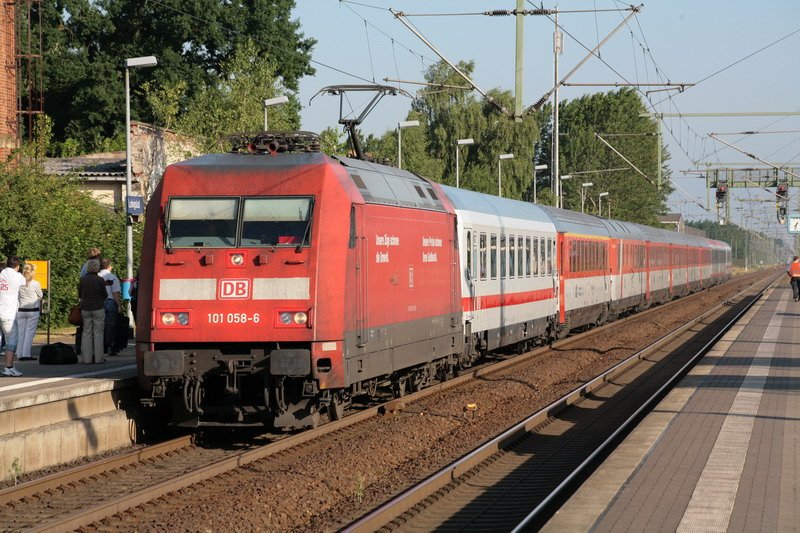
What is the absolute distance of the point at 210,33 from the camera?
61.6m

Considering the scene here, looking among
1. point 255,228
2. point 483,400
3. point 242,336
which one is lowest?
point 483,400

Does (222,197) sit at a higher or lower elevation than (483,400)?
higher

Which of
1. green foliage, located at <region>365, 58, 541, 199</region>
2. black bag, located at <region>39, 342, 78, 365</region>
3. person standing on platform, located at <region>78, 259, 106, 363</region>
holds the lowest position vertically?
black bag, located at <region>39, 342, 78, 365</region>

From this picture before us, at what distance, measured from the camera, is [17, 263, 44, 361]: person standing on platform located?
17500mm

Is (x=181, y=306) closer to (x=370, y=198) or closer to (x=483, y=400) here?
(x=370, y=198)

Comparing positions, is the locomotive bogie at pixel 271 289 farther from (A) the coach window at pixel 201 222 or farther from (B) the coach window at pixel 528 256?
(B) the coach window at pixel 528 256

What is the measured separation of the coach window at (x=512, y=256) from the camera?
23.5 m

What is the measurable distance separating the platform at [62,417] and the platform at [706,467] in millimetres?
5868

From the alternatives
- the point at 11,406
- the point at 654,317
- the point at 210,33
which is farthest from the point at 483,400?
the point at 210,33

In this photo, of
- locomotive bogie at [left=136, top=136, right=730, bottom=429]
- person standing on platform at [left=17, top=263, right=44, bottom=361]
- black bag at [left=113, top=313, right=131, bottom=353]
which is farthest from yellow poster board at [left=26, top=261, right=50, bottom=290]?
locomotive bogie at [left=136, top=136, right=730, bottom=429]

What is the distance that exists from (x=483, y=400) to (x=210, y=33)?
47194mm

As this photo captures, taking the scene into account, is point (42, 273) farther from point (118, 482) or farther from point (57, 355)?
point (118, 482)

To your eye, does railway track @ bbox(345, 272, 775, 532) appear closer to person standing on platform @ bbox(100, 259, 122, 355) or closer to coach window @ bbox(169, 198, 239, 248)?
coach window @ bbox(169, 198, 239, 248)

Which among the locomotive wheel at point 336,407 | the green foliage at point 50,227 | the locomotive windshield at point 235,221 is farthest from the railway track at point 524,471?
the green foliage at point 50,227
